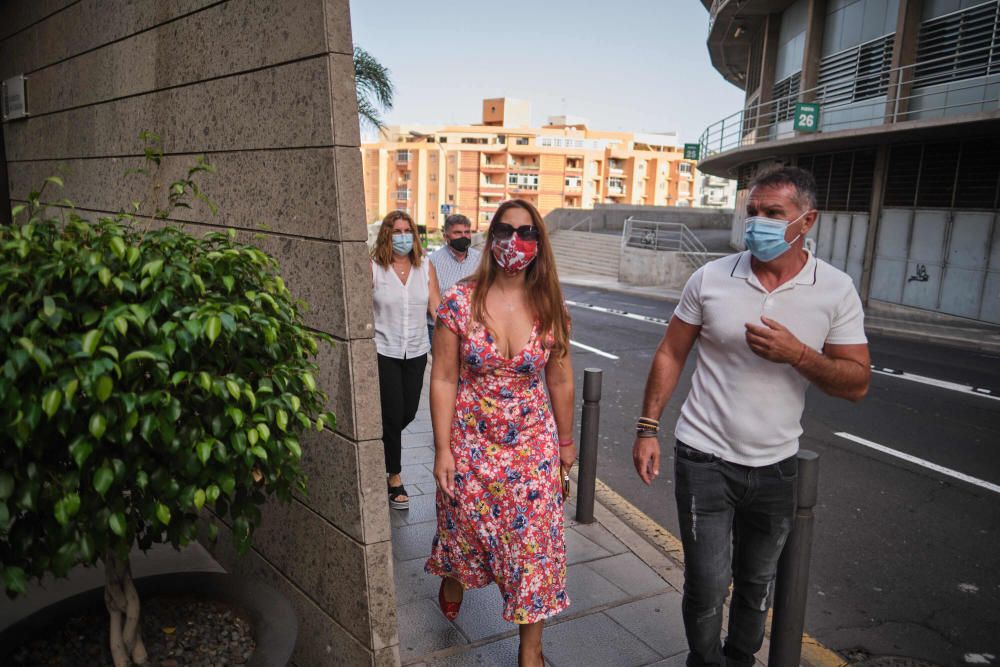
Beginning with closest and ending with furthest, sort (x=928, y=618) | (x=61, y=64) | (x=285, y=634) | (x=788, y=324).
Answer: (x=285, y=634)
(x=788, y=324)
(x=928, y=618)
(x=61, y=64)

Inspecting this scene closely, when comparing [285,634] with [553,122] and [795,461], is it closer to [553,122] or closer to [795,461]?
[795,461]

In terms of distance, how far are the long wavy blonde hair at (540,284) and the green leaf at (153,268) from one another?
136cm

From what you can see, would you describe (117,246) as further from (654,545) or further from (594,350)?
A: (594,350)

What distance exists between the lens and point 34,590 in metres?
3.61

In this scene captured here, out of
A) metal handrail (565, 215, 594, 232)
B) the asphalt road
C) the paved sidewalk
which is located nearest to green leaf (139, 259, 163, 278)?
the paved sidewalk

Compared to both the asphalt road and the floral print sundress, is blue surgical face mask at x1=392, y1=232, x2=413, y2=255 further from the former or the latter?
the asphalt road

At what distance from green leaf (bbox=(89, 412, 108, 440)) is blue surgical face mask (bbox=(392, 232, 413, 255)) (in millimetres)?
3214

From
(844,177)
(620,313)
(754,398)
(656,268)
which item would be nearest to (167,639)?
(754,398)

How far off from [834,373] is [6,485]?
2564mm

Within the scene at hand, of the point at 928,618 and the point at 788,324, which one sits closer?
the point at 788,324

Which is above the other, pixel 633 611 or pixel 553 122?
pixel 553 122

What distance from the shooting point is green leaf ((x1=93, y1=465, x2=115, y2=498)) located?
5.86ft

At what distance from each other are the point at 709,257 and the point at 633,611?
944 inches

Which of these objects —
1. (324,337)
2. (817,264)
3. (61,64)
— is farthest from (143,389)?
(61,64)
